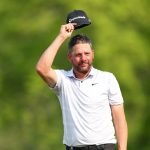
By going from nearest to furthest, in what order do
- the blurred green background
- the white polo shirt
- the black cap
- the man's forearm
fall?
the white polo shirt, the man's forearm, the black cap, the blurred green background

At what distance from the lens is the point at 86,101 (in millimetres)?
4395

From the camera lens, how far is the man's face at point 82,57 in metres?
4.43

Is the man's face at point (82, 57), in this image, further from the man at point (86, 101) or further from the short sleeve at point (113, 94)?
the short sleeve at point (113, 94)

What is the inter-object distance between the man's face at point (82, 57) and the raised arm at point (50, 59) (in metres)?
0.11

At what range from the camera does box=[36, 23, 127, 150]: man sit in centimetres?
439

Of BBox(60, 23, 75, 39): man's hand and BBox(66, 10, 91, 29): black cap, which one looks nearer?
BBox(60, 23, 75, 39): man's hand

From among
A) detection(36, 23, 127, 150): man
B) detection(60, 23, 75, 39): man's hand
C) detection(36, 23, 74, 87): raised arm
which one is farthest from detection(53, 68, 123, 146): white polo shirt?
detection(60, 23, 75, 39): man's hand

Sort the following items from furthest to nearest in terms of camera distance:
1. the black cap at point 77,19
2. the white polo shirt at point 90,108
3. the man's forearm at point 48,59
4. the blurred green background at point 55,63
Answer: the blurred green background at point 55,63, the black cap at point 77,19, the man's forearm at point 48,59, the white polo shirt at point 90,108

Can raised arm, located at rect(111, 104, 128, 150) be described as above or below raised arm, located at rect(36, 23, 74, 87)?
below

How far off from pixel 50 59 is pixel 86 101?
355 mm

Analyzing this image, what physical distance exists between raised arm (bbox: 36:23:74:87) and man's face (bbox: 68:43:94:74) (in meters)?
0.11

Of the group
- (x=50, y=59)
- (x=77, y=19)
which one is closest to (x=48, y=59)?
(x=50, y=59)

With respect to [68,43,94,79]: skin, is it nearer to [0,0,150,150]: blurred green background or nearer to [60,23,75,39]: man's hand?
[60,23,75,39]: man's hand

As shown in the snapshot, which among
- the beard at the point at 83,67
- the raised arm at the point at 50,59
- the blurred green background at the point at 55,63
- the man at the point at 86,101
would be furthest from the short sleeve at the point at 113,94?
the blurred green background at the point at 55,63
